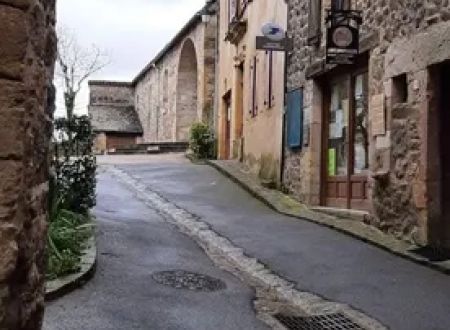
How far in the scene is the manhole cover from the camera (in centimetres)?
614

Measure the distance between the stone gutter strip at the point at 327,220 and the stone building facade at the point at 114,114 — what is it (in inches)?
943

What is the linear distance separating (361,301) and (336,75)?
6.23 metres

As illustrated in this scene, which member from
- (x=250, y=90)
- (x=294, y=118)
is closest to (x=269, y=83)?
(x=250, y=90)

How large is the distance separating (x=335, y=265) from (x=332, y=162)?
4583 millimetres

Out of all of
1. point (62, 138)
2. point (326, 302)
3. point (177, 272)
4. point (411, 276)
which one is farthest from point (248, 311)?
point (62, 138)

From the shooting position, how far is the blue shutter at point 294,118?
12.5 m

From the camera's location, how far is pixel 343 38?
10000mm

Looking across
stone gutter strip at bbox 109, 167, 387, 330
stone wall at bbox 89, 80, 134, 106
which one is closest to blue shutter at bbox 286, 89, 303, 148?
stone gutter strip at bbox 109, 167, 387, 330

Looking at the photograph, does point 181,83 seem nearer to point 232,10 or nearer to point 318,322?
point 232,10

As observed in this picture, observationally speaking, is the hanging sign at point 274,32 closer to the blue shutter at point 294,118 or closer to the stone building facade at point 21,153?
the blue shutter at point 294,118

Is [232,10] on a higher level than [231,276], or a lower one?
higher

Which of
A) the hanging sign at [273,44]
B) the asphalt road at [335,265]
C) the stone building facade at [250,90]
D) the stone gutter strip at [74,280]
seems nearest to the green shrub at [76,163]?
the asphalt road at [335,265]

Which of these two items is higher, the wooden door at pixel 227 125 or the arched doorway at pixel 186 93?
the arched doorway at pixel 186 93

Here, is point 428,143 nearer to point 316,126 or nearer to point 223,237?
point 223,237
